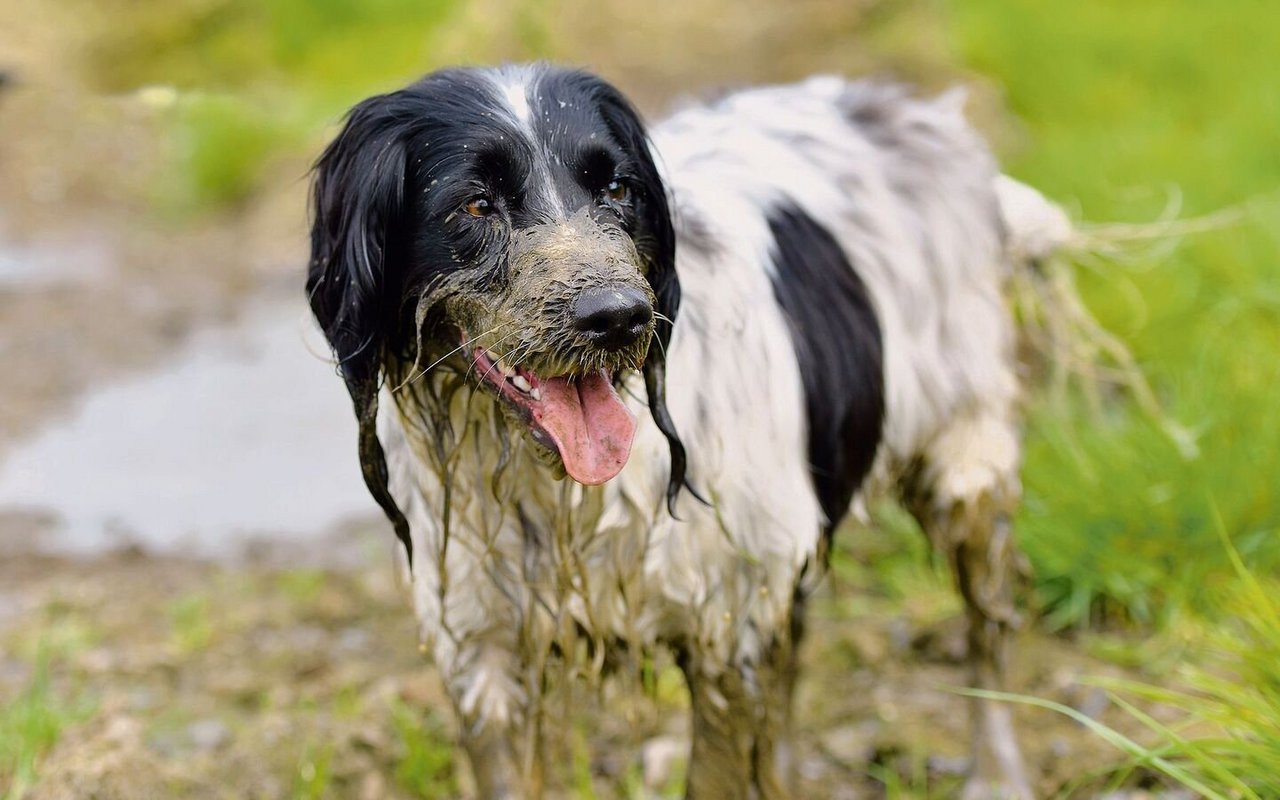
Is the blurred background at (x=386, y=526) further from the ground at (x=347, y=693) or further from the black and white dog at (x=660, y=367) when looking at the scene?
the black and white dog at (x=660, y=367)

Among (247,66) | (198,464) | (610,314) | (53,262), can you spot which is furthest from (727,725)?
(247,66)

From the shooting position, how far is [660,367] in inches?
92.8

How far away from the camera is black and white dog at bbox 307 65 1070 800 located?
224 centimetres

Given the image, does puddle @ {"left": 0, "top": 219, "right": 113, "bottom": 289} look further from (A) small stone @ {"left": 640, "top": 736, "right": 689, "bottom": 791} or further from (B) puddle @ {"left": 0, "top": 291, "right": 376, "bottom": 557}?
(A) small stone @ {"left": 640, "top": 736, "right": 689, "bottom": 791}

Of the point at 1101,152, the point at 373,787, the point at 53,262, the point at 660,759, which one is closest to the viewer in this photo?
the point at 373,787

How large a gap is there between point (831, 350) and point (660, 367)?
0.64 metres

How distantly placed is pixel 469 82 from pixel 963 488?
5.29 ft

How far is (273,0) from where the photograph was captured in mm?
10352

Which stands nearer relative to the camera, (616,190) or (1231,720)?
(616,190)

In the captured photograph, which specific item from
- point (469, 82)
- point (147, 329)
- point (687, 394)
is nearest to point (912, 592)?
point (687, 394)

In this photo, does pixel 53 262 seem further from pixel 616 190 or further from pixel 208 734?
pixel 616 190

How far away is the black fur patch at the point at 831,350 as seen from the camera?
2.83 meters

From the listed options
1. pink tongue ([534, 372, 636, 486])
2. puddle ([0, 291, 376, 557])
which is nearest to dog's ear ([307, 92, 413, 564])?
pink tongue ([534, 372, 636, 486])

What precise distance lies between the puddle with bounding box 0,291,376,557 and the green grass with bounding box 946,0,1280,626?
237 centimetres
